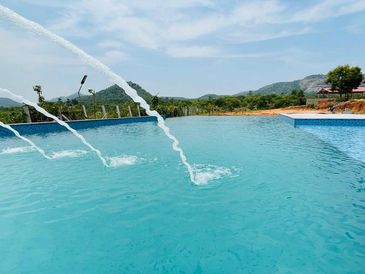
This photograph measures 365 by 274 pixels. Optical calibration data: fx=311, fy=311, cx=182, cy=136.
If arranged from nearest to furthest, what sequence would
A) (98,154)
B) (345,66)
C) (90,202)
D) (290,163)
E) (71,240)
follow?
(71,240)
(90,202)
(290,163)
(98,154)
(345,66)

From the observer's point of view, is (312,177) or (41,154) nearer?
(312,177)

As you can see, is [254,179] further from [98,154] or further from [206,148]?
[98,154]

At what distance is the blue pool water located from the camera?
15.4 feet

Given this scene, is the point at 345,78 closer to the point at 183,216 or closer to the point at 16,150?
the point at 16,150

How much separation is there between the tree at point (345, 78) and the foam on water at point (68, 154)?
44.7 meters

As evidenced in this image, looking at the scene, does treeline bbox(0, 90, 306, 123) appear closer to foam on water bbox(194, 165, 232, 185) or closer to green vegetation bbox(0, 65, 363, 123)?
green vegetation bbox(0, 65, 363, 123)

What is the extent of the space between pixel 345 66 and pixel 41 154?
4668 cm

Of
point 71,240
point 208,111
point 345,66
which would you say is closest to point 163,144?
point 71,240

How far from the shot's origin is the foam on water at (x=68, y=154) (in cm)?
1288

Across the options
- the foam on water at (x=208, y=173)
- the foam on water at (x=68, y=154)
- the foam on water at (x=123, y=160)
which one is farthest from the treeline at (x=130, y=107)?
the foam on water at (x=208, y=173)

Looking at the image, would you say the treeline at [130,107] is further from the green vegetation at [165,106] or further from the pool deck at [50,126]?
the pool deck at [50,126]

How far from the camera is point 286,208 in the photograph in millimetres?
6648

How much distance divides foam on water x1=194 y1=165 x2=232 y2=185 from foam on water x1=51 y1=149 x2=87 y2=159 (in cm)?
557

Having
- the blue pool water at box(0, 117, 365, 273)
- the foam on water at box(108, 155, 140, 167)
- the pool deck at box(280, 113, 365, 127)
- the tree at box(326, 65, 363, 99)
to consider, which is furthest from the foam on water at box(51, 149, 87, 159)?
the tree at box(326, 65, 363, 99)
